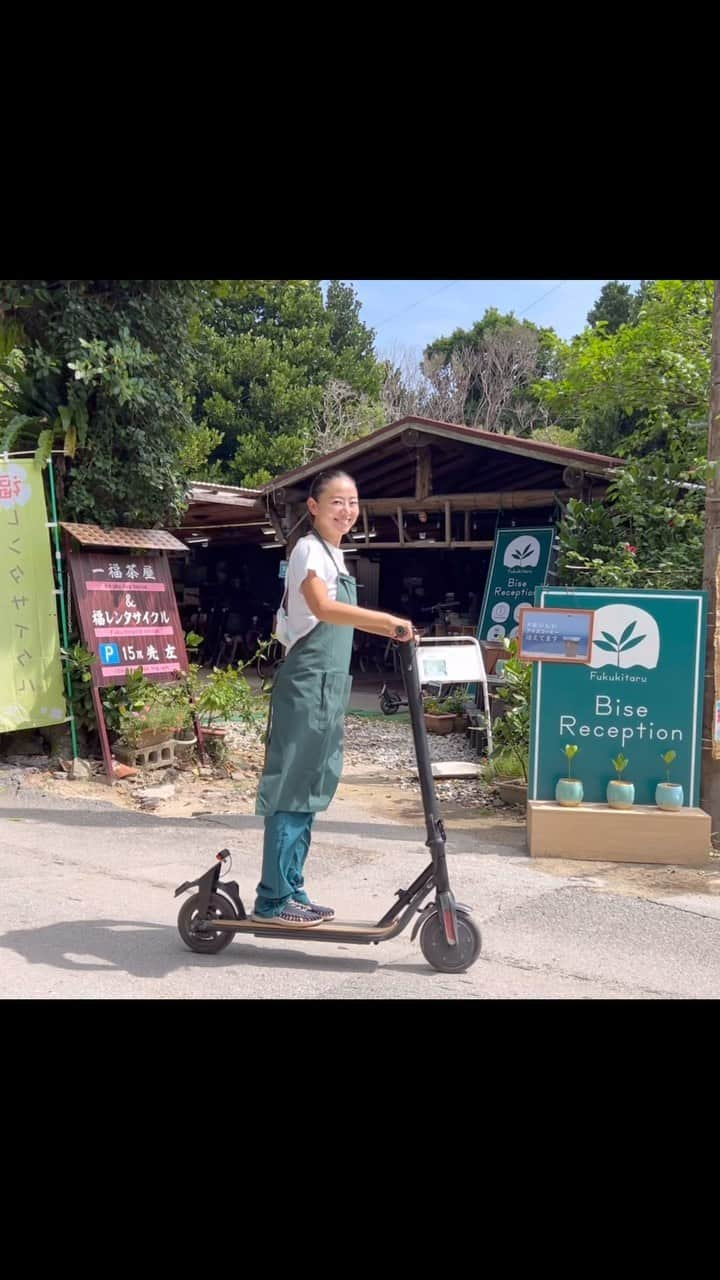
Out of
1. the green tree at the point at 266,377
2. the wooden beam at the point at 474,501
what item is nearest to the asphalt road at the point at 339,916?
the wooden beam at the point at 474,501

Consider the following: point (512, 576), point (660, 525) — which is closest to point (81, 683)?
point (660, 525)

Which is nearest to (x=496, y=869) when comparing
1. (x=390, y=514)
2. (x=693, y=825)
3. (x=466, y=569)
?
(x=693, y=825)

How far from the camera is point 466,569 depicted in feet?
61.7

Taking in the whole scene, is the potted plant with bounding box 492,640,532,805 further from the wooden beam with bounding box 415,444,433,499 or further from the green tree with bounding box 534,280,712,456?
the wooden beam with bounding box 415,444,433,499

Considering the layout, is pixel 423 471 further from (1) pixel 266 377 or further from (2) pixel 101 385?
(1) pixel 266 377

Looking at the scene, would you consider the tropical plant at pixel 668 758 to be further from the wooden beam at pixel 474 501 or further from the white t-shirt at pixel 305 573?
the wooden beam at pixel 474 501

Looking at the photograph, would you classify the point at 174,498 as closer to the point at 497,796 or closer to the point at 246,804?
the point at 246,804

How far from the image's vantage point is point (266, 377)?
27.2 metres

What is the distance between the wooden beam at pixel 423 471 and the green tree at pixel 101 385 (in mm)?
5119

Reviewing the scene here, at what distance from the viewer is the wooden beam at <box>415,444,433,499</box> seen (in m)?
13.7

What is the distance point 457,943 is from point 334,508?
5.91 ft

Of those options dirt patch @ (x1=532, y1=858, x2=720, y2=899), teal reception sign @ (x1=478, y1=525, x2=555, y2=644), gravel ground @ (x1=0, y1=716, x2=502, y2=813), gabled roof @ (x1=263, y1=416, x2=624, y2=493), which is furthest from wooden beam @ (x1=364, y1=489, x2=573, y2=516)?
dirt patch @ (x1=532, y1=858, x2=720, y2=899)

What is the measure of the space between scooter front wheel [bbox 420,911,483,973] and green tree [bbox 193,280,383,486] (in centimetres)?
2270

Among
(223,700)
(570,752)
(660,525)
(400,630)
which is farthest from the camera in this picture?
(223,700)
